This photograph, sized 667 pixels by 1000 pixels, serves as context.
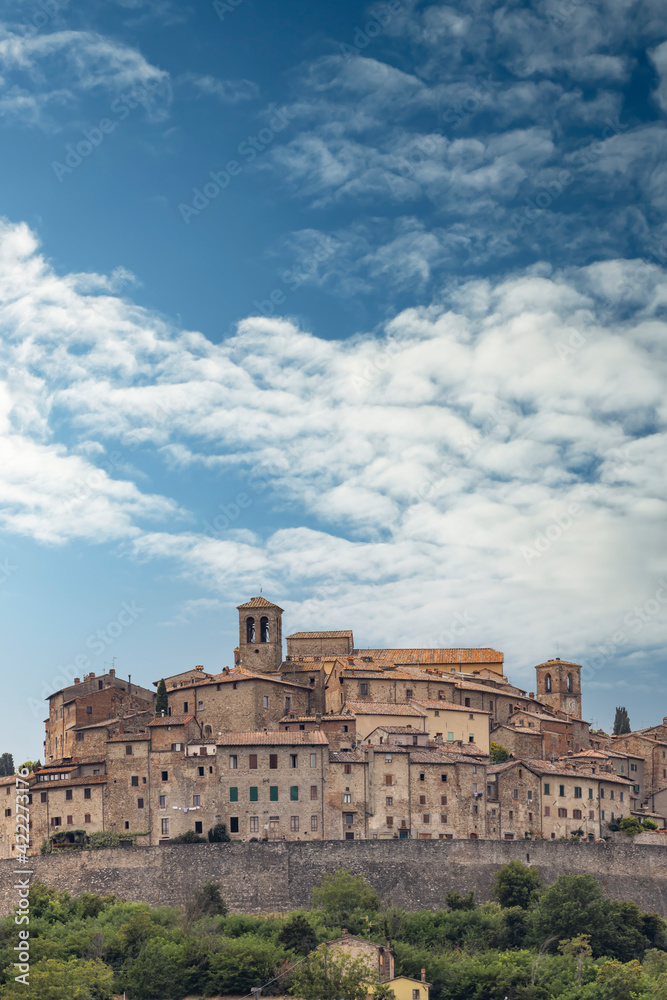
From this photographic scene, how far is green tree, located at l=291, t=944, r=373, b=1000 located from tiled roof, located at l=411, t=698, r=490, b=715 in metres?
26.2

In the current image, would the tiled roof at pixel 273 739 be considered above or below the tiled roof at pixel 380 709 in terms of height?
below

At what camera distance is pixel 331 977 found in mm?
62812

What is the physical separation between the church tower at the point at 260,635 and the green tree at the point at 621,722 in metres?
36.5

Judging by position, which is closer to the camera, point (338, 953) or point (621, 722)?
point (338, 953)

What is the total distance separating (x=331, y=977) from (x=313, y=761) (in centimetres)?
1725

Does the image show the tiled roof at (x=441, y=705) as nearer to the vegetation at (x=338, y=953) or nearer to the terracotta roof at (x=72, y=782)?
the vegetation at (x=338, y=953)

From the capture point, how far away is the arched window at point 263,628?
9375 centimetres

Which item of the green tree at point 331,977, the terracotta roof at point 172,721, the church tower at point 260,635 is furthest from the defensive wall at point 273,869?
the church tower at point 260,635

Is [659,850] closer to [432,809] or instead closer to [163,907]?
[432,809]

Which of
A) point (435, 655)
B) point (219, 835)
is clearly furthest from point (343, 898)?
point (435, 655)

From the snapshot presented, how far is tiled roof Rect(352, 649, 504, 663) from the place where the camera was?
102562mm

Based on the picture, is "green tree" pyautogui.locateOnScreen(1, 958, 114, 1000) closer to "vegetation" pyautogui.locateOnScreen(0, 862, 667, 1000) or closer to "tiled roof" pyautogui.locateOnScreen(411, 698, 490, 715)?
"vegetation" pyautogui.locateOnScreen(0, 862, 667, 1000)

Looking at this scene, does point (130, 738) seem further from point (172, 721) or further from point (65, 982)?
point (65, 982)

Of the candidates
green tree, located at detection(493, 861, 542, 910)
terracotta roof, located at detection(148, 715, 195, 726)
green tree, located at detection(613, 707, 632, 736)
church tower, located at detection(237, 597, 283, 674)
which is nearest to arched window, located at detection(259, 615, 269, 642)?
church tower, located at detection(237, 597, 283, 674)
